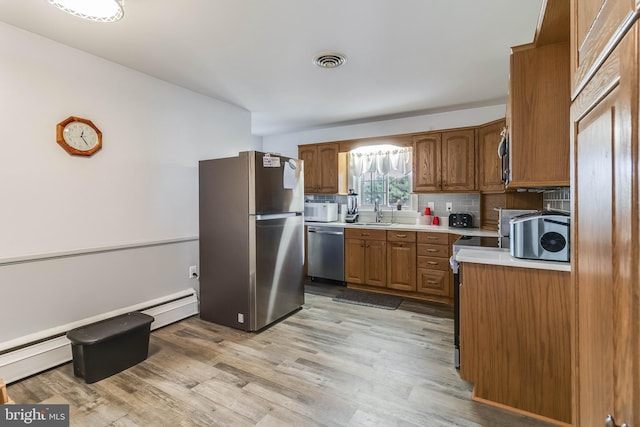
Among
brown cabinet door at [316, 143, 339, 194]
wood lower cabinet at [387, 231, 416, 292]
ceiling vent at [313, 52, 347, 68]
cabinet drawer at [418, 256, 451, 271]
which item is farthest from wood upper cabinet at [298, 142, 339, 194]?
ceiling vent at [313, 52, 347, 68]

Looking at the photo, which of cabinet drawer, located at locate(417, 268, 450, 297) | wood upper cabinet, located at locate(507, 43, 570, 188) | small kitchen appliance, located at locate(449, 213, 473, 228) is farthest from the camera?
small kitchen appliance, located at locate(449, 213, 473, 228)

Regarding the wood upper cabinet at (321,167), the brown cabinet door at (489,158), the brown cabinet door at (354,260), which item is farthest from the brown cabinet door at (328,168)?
the brown cabinet door at (489,158)

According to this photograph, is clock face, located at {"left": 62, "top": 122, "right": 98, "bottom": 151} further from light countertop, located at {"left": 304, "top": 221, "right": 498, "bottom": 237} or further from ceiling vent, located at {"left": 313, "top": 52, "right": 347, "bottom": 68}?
light countertop, located at {"left": 304, "top": 221, "right": 498, "bottom": 237}

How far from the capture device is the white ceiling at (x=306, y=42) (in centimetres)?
192

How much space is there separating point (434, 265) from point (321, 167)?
2.26m

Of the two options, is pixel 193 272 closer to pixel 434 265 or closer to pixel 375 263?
pixel 375 263

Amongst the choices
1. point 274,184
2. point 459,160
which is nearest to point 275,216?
point 274,184

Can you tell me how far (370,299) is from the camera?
386 centimetres

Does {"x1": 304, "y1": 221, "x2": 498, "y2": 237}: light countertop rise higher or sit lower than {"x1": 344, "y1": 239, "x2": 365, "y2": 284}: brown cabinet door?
higher

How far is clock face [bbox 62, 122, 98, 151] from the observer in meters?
2.36

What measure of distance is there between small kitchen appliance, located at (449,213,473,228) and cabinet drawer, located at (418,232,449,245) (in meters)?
0.45

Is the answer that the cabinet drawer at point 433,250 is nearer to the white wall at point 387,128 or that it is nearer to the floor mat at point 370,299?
the floor mat at point 370,299

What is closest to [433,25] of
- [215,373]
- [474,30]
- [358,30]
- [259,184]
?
[474,30]

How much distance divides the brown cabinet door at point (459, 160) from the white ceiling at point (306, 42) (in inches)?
19.7
